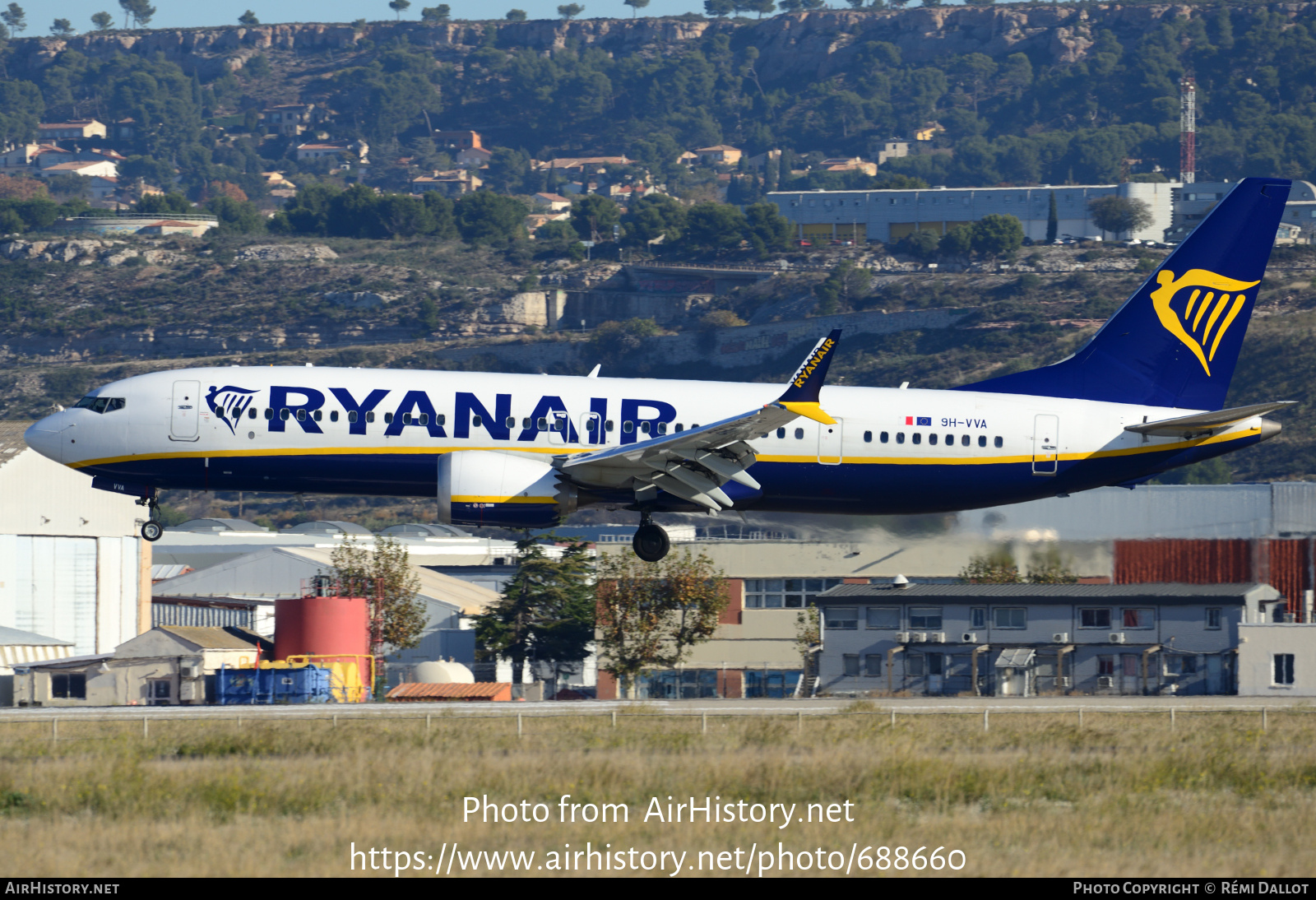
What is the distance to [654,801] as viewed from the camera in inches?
1098

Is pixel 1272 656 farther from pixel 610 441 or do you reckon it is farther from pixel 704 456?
pixel 610 441

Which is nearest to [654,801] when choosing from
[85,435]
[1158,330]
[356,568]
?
[85,435]

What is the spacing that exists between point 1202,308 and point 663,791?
85.0 feet

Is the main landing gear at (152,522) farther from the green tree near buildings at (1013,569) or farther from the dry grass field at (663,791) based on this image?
the green tree near buildings at (1013,569)

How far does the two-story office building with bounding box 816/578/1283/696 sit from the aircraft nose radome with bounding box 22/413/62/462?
3405 centimetres

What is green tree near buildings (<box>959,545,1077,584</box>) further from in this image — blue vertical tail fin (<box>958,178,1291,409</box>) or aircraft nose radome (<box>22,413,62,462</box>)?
aircraft nose radome (<box>22,413,62,462</box>)

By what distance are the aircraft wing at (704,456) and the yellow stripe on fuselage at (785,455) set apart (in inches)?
45.3

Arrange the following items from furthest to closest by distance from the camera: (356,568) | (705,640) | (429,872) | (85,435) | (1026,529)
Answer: (356,568), (705,640), (1026,529), (85,435), (429,872)

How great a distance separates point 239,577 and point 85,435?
72097mm

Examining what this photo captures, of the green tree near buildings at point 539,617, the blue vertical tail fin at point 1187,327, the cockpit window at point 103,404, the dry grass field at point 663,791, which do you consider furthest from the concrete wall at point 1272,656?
the cockpit window at point 103,404

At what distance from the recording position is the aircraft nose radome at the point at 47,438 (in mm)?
44844

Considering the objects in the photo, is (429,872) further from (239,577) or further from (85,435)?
(239,577)

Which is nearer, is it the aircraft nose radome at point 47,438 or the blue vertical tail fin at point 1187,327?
the aircraft nose radome at point 47,438

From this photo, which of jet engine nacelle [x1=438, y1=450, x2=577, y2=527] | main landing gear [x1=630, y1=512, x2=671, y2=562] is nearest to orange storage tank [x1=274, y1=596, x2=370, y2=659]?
main landing gear [x1=630, y1=512, x2=671, y2=562]
